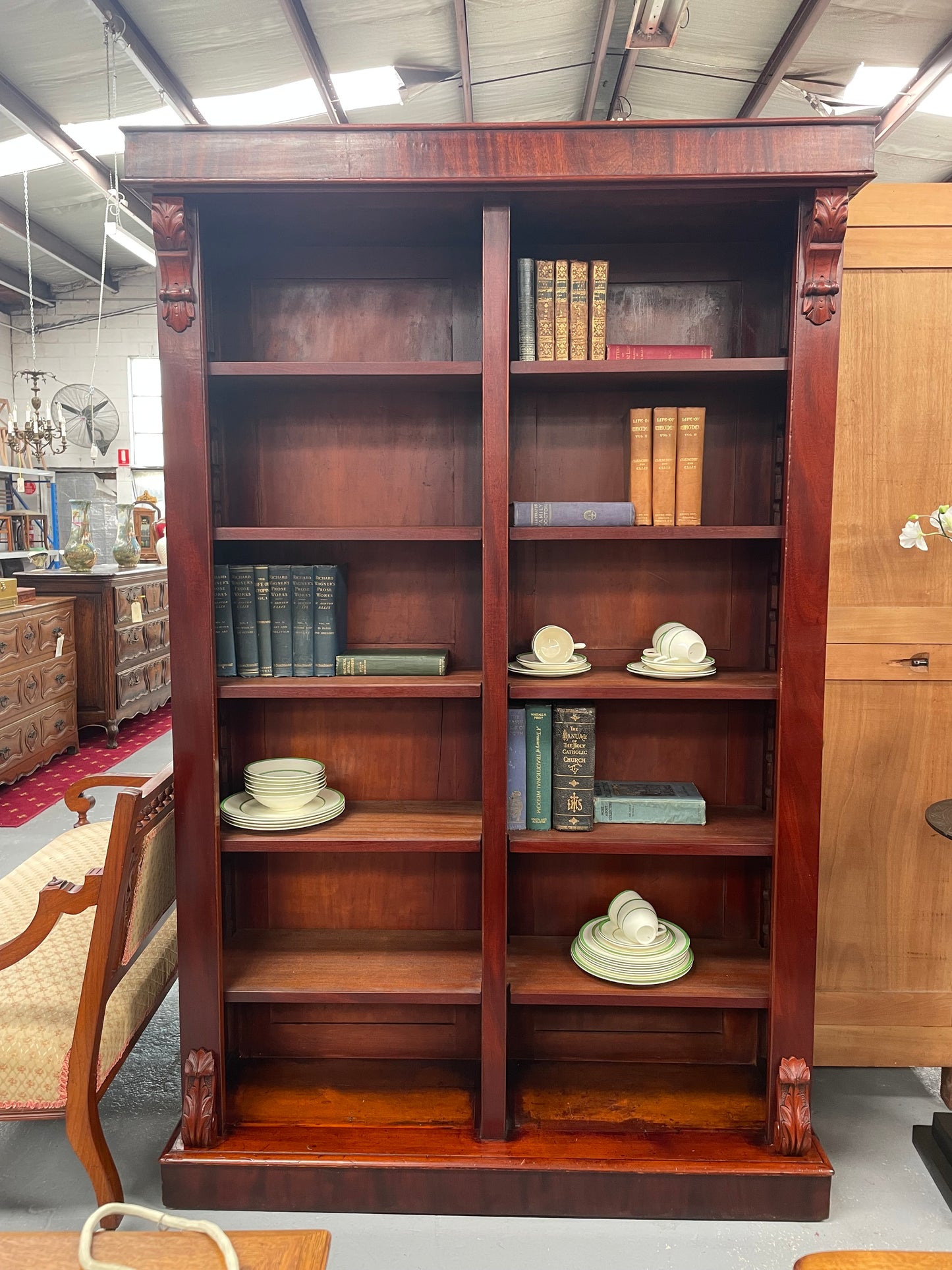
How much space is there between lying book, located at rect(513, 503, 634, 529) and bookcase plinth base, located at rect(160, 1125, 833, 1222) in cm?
138

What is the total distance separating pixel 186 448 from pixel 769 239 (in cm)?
142

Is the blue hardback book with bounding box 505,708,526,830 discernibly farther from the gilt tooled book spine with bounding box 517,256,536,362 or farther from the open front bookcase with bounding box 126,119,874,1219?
the gilt tooled book spine with bounding box 517,256,536,362

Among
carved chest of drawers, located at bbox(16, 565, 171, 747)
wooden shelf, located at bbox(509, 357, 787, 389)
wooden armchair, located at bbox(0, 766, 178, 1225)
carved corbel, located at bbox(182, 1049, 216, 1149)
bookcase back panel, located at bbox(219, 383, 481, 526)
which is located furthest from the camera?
carved chest of drawers, located at bbox(16, 565, 171, 747)

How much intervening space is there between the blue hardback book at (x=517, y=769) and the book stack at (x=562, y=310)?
2.67 ft

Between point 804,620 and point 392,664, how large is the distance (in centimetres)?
92

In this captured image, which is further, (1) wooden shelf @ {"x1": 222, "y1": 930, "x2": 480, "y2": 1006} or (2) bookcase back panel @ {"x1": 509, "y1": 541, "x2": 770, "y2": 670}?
(2) bookcase back panel @ {"x1": 509, "y1": 541, "x2": 770, "y2": 670}

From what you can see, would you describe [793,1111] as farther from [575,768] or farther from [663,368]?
[663,368]

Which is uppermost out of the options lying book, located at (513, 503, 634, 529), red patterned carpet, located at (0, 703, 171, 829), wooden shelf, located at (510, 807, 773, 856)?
lying book, located at (513, 503, 634, 529)

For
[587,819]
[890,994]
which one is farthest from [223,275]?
[890,994]

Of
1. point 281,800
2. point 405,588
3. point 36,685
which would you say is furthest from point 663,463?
point 36,685

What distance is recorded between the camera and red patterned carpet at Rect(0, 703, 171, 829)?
4.56 meters

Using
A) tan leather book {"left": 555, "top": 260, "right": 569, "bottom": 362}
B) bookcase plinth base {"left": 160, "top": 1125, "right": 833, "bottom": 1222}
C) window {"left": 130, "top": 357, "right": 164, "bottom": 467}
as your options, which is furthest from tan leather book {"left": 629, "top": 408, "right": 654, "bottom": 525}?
window {"left": 130, "top": 357, "right": 164, "bottom": 467}

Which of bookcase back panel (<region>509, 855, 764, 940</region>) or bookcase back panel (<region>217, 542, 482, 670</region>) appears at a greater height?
bookcase back panel (<region>217, 542, 482, 670</region>)

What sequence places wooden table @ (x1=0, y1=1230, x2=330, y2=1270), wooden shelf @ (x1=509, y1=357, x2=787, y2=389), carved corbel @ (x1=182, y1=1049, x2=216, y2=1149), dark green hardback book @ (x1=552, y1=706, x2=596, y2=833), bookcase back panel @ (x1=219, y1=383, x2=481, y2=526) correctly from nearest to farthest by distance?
wooden table @ (x1=0, y1=1230, x2=330, y2=1270)
wooden shelf @ (x1=509, y1=357, x2=787, y2=389)
carved corbel @ (x1=182, y1=1049, x2=216, y2=1149)
dark green hardback book @ (x1=552, y1=706, x2=596, y2=833)
bookcase back panel @ (x1=219, y1=383, x2=481, y2=526)
